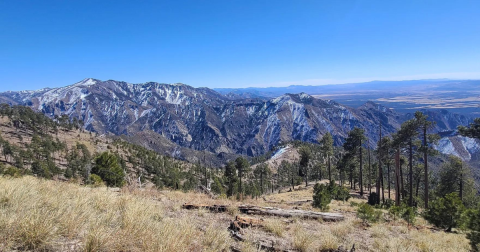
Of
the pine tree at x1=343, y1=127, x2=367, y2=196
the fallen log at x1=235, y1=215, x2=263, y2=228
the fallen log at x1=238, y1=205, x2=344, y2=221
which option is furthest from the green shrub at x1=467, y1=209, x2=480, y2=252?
the pine tree at x1=343, y1=127, x2=367, y2=196

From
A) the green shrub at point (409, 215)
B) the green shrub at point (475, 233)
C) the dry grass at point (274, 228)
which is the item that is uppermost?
the dry grass at point (274, 228)

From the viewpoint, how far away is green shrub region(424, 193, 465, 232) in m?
11.5

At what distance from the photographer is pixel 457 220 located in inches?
446

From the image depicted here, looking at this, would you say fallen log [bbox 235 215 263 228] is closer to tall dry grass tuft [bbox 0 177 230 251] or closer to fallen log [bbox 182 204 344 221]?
fallen log [bbox 182 204 344 221]

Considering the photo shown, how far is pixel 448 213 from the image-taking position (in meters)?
11.6

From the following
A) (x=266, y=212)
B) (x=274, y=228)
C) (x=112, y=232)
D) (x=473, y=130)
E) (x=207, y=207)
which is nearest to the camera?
(x=112, y=232)

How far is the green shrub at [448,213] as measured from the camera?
11.5 m

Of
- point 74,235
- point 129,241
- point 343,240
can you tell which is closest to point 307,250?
point 343,240

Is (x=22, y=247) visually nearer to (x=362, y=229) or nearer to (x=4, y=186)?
(x=4, y=186)

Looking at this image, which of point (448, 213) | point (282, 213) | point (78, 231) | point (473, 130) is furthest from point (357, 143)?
point (78, 231)

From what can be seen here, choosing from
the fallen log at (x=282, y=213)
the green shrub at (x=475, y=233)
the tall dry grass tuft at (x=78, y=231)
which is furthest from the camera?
the fallen log at (x=282, y=213)

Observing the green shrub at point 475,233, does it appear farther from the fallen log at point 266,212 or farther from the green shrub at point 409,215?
the fallen log at point 266,212

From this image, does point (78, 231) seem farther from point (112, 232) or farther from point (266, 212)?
point (266, 212)

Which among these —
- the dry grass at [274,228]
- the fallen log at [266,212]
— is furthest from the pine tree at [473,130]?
the dry grass at [274,228]
